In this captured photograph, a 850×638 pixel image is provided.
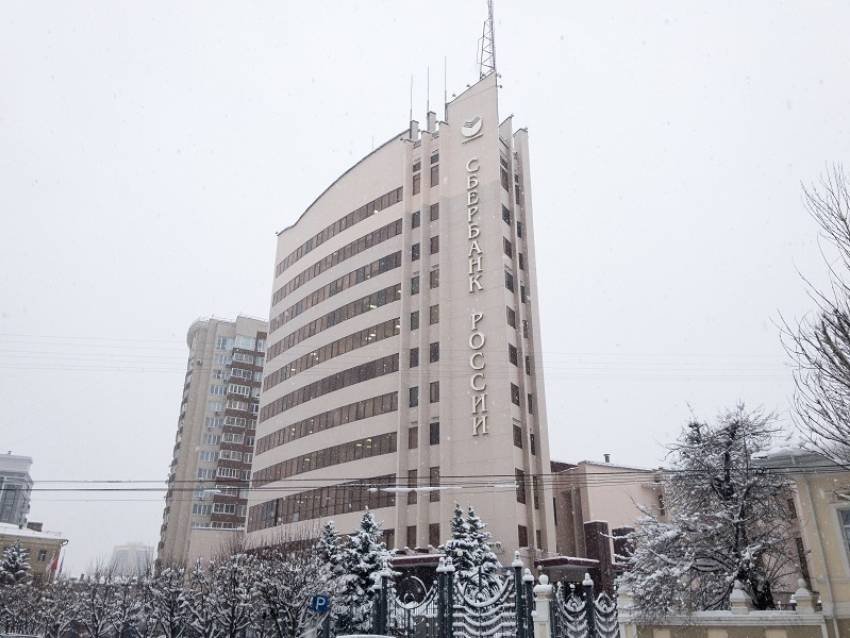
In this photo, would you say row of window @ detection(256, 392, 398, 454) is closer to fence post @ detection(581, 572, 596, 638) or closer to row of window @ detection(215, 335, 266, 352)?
fence post @ detection(581, 572, 596, 638)

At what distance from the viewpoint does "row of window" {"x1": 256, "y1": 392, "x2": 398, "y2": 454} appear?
49.6 metres

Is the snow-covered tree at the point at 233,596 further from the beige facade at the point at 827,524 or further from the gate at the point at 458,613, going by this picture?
the beige facade at the point at 827,524

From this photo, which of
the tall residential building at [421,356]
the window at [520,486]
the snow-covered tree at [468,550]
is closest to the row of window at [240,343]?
the tall residential building at [421,356]

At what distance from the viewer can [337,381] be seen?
178 ft

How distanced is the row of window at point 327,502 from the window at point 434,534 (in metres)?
3.24

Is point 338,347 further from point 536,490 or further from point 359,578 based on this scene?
point 359,578

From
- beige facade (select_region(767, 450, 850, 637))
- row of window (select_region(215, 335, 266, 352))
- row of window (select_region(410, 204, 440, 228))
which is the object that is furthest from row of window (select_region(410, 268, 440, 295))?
row of window (select_region(215, 335, 266, 352))

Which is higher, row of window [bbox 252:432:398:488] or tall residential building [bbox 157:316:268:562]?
tall residential building [bbox 157:316:268:562]

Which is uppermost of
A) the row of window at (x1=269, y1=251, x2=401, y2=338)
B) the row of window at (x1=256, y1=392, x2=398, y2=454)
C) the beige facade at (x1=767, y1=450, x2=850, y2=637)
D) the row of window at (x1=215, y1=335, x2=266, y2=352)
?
the row of window at (x1=215, y1=335, x2=266, y2=352)

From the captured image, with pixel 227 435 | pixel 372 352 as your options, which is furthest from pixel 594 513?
pixel 227 435

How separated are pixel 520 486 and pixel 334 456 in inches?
619

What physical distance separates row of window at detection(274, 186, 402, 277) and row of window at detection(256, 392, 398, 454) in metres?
16.7

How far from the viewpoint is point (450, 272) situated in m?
50.8

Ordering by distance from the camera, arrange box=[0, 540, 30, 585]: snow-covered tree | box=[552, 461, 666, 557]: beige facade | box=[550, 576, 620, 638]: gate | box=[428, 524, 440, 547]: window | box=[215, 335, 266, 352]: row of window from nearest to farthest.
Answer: box=[550, 576, 620, 638]: gate → box=[428, 524, 440, 547]: window → box=[552, 461, 666, 557]: beige facade → box=[0, 540, 30, 585]: snow-covered tree → box=[215, 335, 266, 352]: row of window
